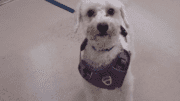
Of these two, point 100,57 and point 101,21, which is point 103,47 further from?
point 101,21

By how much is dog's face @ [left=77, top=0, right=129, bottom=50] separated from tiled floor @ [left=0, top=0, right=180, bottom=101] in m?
0.71

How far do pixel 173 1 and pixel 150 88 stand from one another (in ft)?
5.46

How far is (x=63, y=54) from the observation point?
1.75 m

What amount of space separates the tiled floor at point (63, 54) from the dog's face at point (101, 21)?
707 mm

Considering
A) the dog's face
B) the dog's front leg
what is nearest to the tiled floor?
the dog's front leg

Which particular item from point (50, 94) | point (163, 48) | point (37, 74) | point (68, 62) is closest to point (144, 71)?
point (163, 48)

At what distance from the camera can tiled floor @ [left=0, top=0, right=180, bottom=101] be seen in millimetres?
1354

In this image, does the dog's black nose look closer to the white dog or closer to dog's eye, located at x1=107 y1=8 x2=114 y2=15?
the white dog

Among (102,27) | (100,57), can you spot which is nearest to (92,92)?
(100,57)

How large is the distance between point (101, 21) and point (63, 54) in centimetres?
108

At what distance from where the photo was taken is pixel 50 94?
1385mm

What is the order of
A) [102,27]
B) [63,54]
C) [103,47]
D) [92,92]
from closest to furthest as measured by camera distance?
[102,27]
[103,47]
[92,92]
[63,54]

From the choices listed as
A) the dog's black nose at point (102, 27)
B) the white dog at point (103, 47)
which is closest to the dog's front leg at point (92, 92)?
the white dog at point (103, 47)

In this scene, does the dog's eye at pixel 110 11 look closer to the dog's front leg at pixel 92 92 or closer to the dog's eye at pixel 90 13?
the dog's eye at pixel 90 13
